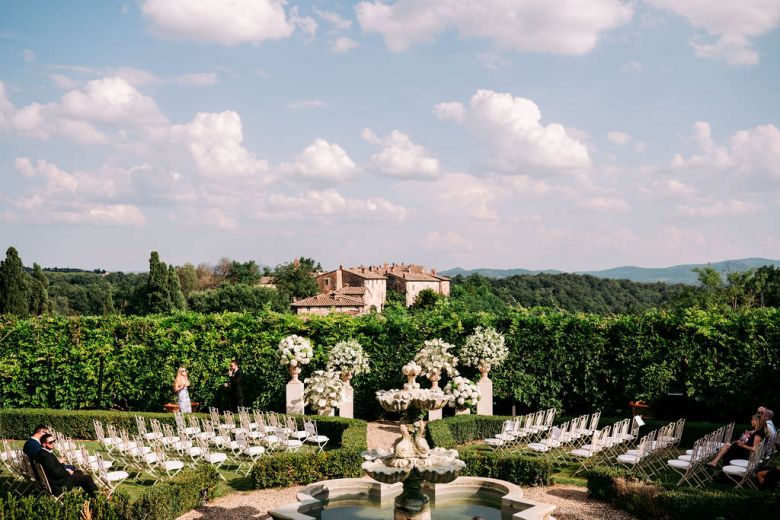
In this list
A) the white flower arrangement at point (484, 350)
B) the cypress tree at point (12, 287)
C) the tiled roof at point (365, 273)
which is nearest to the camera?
the white flower arrangement at point (484, 350)

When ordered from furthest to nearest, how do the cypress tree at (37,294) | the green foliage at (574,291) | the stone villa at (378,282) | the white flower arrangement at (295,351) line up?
the stone villa at (378,282) < the green foliage at (574,291) < the cypress tree at (37,294) < the white flower arrangement at (295,351)

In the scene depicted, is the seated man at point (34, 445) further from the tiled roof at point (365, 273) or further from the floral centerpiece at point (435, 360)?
the tiled roof at point (365, 273)

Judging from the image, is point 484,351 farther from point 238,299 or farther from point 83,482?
point 238,299

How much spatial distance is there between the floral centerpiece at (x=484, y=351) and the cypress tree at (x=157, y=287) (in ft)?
166

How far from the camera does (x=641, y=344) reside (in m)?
16.9

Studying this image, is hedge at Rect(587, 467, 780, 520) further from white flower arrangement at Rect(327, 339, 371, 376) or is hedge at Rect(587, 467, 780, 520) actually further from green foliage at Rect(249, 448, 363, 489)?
white flower arrangement at Rect(327, 339, 371, 376)

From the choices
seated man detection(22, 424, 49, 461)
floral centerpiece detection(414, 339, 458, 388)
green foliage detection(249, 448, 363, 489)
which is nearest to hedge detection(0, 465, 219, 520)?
seated man detection(22, 424, 49, 461)

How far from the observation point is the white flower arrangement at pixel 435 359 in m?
16.2

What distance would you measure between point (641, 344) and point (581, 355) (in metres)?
1.55

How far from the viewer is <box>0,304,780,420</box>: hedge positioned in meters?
17.3

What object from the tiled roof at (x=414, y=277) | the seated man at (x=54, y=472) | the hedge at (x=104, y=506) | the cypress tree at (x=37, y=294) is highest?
the tiled roof at (x=414, y=277)

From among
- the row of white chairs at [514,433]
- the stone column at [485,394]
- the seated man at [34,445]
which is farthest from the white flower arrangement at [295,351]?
the seated man at [34,445]

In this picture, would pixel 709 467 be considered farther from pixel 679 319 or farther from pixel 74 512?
pixel 74 512

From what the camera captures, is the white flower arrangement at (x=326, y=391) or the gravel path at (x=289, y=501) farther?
the white flower arrangement at (x=326, y=391)
